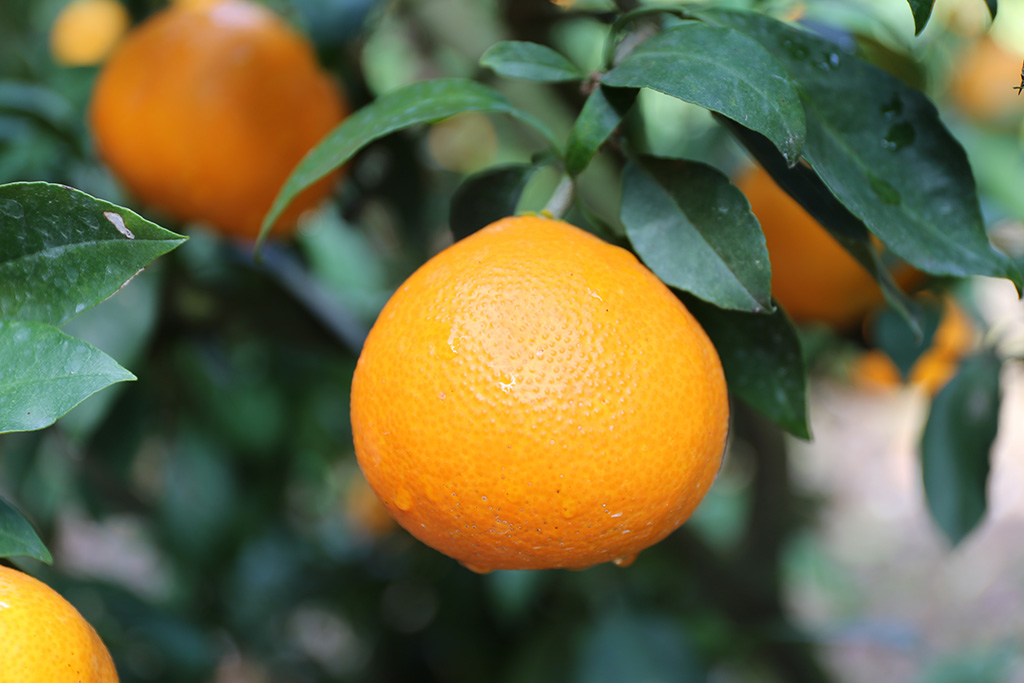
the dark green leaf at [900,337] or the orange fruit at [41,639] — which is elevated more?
the orange fruit at [41,639]

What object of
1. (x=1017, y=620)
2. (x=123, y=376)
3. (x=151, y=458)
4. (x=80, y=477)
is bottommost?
(x=1017, y=620)

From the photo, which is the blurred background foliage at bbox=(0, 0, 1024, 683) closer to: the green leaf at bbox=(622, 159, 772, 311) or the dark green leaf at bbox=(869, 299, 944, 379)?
the dark green leaf at bbox=(869, 299, 944, 379)

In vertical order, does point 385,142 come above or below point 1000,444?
above

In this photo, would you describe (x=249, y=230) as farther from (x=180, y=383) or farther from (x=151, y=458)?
(x=151, y=458)

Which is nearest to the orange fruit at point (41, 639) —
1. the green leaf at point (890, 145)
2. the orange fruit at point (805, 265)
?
the green leaf at point (890, 145)

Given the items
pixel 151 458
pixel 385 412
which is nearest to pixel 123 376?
pixel 385 412

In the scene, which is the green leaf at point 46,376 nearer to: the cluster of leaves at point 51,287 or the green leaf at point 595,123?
the cluster of leaves at point 51,287
